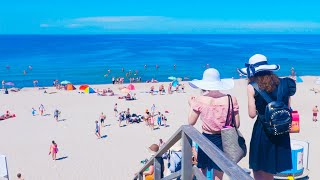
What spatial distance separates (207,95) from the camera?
13.5 ft

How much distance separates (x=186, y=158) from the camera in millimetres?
2555

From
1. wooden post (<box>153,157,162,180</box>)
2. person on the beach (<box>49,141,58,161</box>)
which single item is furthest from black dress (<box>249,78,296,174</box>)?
person on the beach (<box>49,141,58,161</box>)

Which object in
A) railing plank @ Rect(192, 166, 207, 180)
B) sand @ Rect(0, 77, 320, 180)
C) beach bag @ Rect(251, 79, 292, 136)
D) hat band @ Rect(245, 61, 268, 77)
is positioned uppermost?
hat band @ Rect(245, 61, 268, 77)

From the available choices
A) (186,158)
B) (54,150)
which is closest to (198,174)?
(186,158)

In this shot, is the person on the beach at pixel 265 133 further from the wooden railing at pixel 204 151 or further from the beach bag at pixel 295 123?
the wooden railing at pixel 204 151

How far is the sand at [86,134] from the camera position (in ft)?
45.6

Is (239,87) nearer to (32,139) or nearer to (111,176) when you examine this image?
(32,139)

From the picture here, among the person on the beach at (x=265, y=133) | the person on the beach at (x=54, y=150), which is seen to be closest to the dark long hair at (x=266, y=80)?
the person on the beach at (x=265, y=133)

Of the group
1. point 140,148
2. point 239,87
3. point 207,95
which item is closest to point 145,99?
point 239,87

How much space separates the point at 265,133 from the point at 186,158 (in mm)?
1262

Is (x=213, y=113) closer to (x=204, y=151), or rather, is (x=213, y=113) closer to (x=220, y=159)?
(x=204, y=151)

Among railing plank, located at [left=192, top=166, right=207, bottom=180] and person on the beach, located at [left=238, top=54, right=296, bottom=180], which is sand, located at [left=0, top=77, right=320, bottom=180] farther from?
railing plank, located at [left=192, top=166, right=207, bottom=180]

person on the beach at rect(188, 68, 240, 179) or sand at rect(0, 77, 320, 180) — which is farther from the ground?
person on the beach at rect(188, 68, 240, 179)

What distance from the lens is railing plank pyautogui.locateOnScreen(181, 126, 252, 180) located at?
1.75 meters
